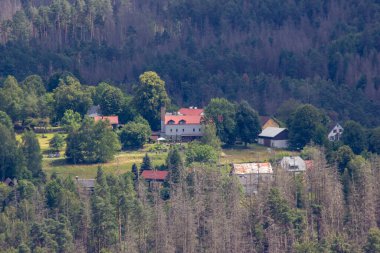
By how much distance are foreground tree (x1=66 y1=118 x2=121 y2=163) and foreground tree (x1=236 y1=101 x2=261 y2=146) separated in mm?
8405

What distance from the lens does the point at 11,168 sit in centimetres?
7456

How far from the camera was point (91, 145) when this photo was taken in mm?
78125

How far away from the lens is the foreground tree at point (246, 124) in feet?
272

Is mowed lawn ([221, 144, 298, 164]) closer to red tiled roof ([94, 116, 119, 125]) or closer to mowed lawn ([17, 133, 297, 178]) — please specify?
mowed lawn ([17, 133, 297, 178])

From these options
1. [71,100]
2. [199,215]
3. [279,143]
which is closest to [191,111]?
[279,143]

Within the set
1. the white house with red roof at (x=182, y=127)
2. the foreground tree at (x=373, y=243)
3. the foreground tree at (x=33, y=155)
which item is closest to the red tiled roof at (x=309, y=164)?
the white house with red roof at (x=182, y=127)

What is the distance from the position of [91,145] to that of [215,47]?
33.0 meters

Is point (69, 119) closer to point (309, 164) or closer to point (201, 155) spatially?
point (201, 155)

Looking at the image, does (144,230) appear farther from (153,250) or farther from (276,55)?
(276,55)

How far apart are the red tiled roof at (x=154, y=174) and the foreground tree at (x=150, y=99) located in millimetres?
12587

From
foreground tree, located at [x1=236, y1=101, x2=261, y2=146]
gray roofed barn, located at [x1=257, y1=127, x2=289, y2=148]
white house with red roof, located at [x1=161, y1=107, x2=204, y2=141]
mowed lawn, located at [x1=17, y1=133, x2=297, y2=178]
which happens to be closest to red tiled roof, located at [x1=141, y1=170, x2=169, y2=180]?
mowed lawn, located at [x1=17, y1=133, x2=297, y2=178]

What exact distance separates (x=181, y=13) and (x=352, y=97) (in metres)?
27.1

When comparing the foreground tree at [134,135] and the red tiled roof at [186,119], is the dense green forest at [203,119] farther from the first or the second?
the red tiled roof at [186,119]

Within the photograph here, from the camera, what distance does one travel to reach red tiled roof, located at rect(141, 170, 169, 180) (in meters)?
73.8
